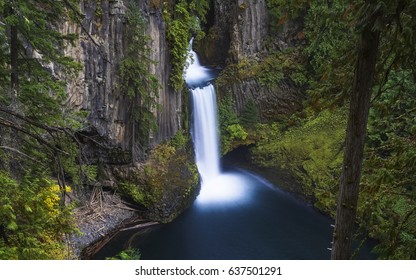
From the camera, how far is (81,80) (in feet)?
47.1

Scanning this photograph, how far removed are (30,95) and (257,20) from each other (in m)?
20.1

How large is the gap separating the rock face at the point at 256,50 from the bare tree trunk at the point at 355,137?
1992 cm

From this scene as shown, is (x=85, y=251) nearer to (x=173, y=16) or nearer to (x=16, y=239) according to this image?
(x=16, y=239)

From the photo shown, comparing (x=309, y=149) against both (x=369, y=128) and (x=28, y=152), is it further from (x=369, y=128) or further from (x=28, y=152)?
(x=28, y=152)

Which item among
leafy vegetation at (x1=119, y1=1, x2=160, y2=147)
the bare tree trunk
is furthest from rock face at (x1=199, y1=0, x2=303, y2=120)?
the bare tree trunk

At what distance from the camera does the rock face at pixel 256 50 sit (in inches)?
942

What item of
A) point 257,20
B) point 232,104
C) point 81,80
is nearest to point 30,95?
point 81,80

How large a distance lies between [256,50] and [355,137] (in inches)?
849

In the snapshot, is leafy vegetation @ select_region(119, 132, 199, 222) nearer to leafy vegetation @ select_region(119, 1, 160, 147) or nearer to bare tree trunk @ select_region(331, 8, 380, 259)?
leafy vegetation @ select_region(119, 1, 160, 147)

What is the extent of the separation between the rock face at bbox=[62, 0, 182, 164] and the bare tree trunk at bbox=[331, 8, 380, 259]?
424 inches

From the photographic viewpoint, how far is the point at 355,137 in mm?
3980

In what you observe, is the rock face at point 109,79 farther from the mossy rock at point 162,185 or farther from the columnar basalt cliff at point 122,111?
the mossy rock at point 162,185

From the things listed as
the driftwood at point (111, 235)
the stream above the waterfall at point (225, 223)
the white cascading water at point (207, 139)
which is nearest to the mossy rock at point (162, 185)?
the driftwood at point (111, 235)

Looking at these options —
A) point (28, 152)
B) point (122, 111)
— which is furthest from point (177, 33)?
point (28, 152)
